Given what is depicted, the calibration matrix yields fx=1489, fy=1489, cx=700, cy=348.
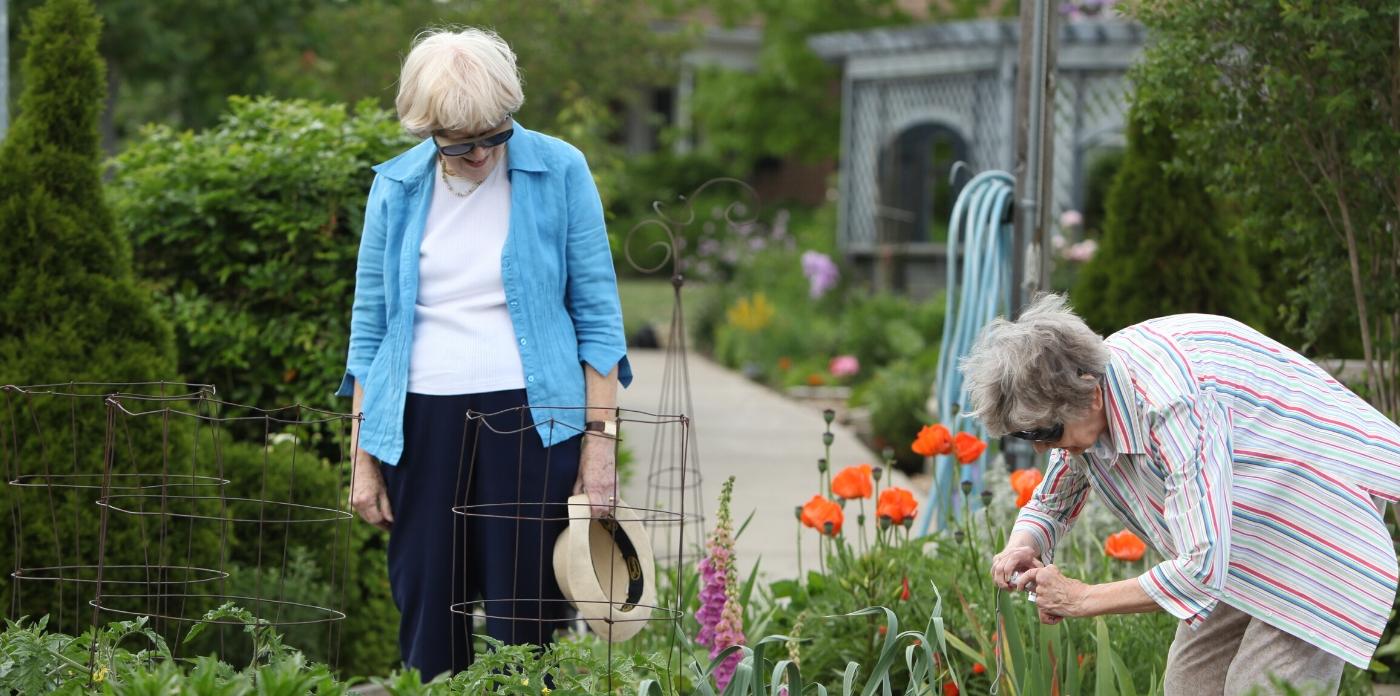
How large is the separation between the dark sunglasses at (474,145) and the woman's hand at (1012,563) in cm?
120

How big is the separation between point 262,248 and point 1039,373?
340 centimetres

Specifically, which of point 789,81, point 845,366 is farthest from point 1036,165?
point 789,81

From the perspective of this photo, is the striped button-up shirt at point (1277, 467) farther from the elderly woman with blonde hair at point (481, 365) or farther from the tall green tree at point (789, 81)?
the tall green tree at point (789, 81)

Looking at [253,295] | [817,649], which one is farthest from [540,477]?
[253,295]

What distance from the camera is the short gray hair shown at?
212 centimetres

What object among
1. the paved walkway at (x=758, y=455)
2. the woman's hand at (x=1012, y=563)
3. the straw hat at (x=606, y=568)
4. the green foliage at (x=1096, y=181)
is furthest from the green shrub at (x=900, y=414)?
the green foliage at (x=1096, y=181)

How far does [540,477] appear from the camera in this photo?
9.66 ft

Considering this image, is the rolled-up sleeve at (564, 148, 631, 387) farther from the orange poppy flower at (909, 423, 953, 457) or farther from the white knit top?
the orange poppy flower at (909, 423, 953, 457)

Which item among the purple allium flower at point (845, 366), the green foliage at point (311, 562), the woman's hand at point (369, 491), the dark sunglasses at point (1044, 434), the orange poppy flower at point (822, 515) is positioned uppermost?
the purple allium flower at point (845, 366)

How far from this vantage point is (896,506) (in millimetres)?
3418

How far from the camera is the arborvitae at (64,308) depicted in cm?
365

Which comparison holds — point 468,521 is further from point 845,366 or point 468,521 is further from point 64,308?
point 845,366

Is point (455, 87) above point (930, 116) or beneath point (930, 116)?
beneath

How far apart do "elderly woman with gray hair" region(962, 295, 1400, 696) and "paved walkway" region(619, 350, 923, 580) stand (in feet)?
6.75
